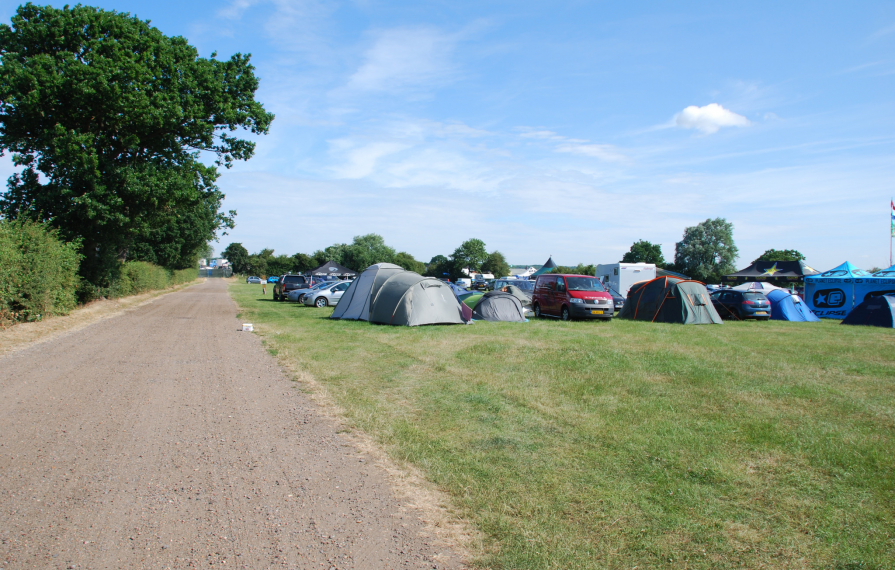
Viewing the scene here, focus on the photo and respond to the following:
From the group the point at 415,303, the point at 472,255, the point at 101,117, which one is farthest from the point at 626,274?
the point at 472,255

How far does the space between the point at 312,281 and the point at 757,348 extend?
3098 cm

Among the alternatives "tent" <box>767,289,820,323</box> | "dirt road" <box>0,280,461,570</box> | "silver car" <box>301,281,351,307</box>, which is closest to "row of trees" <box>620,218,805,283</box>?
"tent" <box>767,289,820,323</box>

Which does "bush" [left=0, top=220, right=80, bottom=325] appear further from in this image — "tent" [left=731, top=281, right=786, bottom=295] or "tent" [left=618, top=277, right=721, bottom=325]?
"tent" [left=731, top=281, right=786, bottom=295]

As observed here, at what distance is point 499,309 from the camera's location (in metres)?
19.2

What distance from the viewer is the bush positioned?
14188 mm

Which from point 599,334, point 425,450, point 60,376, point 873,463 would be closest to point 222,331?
point 60,376

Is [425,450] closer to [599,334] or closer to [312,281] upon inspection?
[599,334]

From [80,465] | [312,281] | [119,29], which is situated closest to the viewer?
[80,465]

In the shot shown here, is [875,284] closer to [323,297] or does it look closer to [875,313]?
[875,313]

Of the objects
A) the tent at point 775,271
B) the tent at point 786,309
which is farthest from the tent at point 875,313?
the tent at point 775,271

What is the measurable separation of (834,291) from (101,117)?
34.0m

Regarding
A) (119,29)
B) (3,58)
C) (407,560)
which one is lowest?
(407,560)

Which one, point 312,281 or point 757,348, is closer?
point 757,348

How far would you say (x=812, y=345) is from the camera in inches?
529
